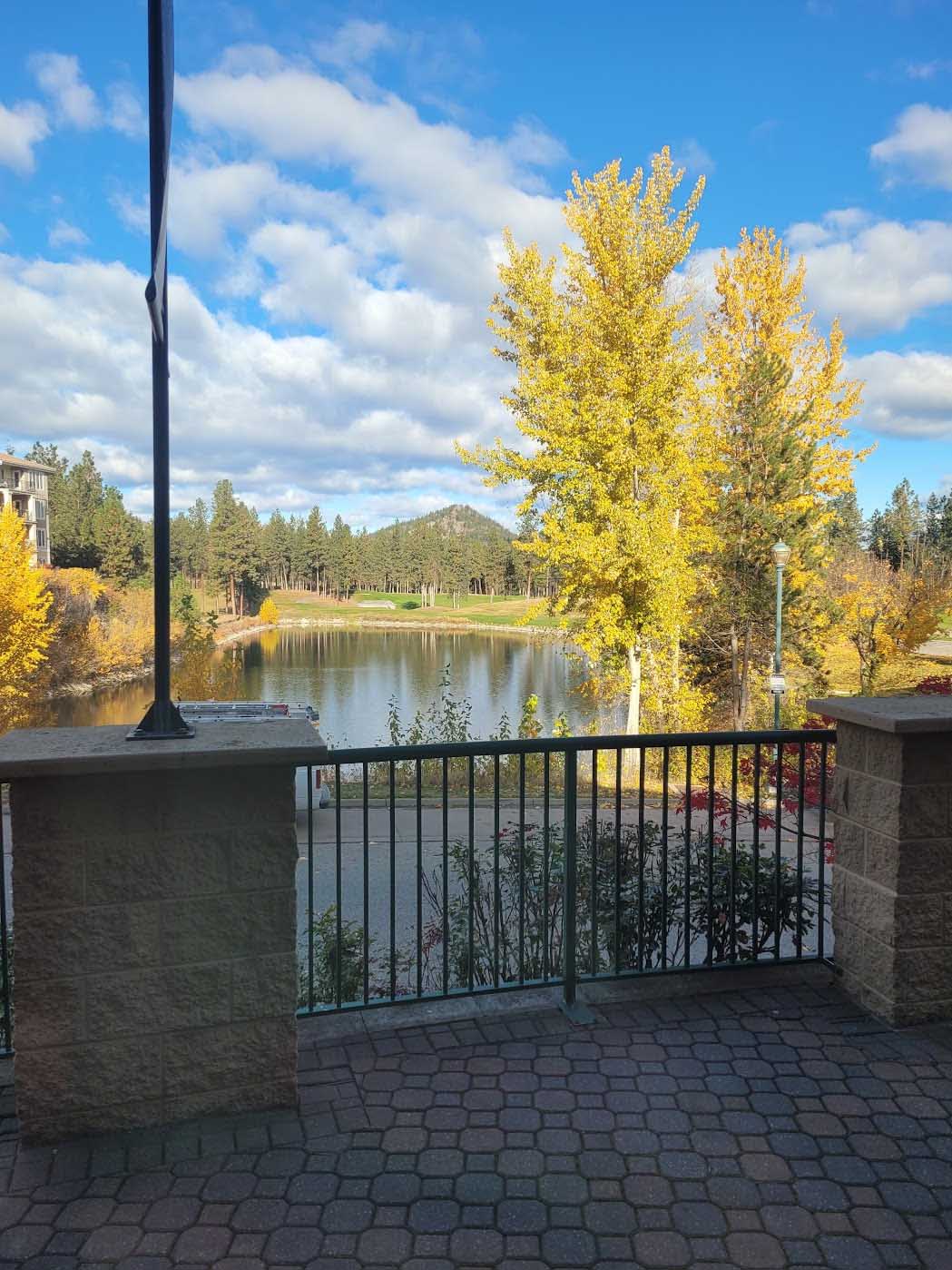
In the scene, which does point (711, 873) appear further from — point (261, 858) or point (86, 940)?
point (86, 940)

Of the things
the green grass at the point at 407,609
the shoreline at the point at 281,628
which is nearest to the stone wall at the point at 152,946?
the shoreline at the point at 281,628

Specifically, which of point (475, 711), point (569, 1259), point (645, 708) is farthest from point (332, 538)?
point (569, 1259)

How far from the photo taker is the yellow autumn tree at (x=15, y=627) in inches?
949

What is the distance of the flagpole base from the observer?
7.97 ft

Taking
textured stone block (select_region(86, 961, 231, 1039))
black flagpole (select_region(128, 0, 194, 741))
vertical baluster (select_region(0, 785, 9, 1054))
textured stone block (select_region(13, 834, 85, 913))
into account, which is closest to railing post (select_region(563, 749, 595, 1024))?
textured stone block (select_region(86, 961, 231, 1039))

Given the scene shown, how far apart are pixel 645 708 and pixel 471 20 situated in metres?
13.4

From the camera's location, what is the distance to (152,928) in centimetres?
232

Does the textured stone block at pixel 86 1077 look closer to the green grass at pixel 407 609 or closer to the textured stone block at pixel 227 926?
the textured stone block at pixel 227 926

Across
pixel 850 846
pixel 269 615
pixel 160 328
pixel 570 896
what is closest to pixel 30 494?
pixel 269 615

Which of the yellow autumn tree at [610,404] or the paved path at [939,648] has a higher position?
the yellow autumn tree at [610,404]

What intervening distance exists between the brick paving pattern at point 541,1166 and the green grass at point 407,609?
68397 mm

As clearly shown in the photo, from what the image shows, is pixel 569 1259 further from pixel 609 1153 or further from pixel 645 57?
pixel 645 57

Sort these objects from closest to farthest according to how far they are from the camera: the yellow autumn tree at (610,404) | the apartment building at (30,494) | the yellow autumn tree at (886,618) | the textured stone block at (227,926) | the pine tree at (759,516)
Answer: the textured stone block at (227,926) → the yellow autumn tree at (610,404) → the pine tree at (759,516) → the yellow autumn tree at (886,618) → the apartment building at (30,494)

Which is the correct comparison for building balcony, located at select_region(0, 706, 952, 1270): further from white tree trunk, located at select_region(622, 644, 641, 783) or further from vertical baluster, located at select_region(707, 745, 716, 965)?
white tree trunk, located at select_region(622, 644, 641, 783)
